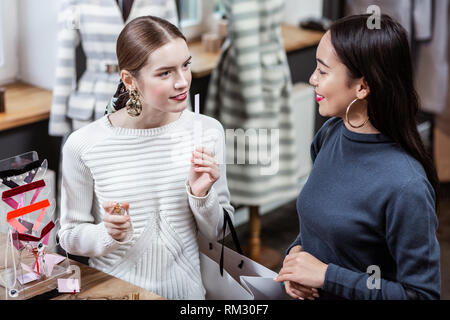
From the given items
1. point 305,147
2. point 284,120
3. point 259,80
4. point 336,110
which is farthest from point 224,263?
point 305,147

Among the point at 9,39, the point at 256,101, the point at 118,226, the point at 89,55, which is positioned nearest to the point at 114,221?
the point at 118,226

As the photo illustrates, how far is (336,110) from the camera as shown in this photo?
1280 millimetres

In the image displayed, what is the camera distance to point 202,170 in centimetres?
131

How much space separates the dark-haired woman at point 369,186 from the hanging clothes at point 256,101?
1.24 metres

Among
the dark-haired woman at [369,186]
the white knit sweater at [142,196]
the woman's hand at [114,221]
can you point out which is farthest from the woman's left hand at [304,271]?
the woman's hand at [114,221]

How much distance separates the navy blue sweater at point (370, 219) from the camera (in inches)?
47.8

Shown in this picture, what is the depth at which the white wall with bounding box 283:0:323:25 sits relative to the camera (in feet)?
12.1

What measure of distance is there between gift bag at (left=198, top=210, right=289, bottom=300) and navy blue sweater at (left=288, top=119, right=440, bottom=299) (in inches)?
4.3

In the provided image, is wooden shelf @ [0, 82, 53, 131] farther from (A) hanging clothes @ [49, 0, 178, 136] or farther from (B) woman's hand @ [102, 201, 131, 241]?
(B) woman's hand @ [102, 201, 131, 241]

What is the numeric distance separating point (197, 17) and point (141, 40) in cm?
200

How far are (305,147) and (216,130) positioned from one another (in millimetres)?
2188

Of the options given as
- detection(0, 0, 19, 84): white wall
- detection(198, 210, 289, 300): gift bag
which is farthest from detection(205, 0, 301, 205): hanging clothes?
detection(198, 210, 289, 300): gift bag

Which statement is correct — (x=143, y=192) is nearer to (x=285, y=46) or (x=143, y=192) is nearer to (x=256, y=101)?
(x=256, y=101)

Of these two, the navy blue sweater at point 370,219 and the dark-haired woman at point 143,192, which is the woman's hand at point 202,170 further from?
the navy blue sweater at point 370,219
